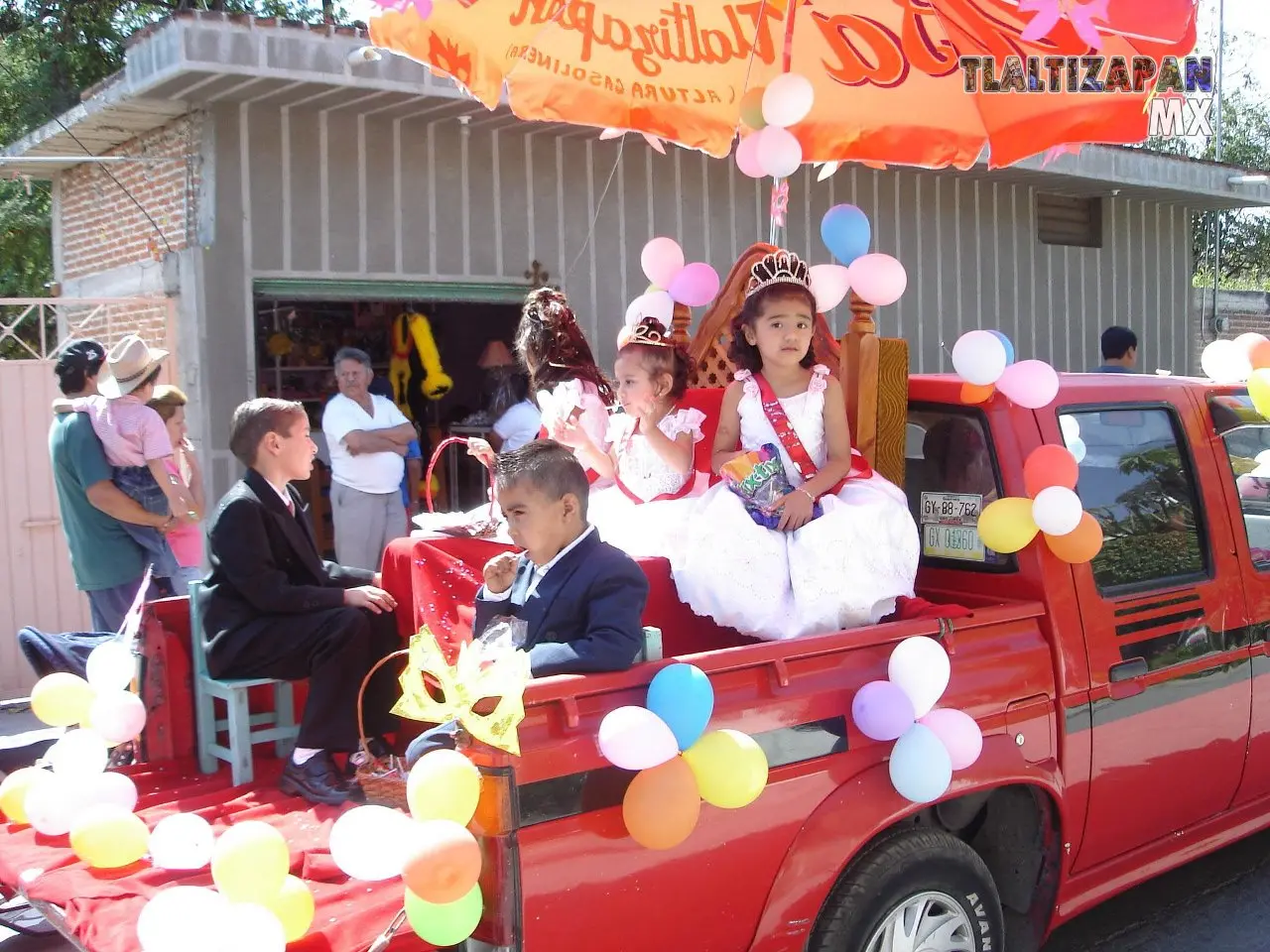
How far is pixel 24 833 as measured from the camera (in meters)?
3.22

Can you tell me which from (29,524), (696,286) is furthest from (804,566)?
(29,524)

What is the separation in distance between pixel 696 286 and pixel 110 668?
2.41m

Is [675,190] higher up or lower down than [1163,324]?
higher up

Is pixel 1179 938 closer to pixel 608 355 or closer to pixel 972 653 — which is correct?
pixel 972 653

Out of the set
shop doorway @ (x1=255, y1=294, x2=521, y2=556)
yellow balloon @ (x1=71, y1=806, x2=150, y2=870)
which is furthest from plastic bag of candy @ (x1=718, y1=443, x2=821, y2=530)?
shop doorway @ (x1=255, y1=294, x2=521, y2=556)

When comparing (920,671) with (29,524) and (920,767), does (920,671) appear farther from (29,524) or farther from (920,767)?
(29,524)

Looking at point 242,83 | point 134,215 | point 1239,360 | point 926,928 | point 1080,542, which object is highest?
point 242,83

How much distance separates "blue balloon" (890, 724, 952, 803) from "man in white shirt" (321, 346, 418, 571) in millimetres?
4831

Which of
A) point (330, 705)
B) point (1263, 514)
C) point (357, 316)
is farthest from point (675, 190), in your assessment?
point (330, 705)

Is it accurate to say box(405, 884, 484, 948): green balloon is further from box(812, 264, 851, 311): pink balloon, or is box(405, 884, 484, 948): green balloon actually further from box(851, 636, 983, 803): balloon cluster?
box(812, 264, 851, 311): pink balloon

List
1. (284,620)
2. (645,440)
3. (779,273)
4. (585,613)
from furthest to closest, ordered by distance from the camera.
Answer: (645,440) < (779,273) < (284,620) < (585,613)

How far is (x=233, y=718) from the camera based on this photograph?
3637mm

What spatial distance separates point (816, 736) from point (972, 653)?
59cm

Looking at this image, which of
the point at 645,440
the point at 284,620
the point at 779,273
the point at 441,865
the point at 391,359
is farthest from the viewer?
the point at 391,359
